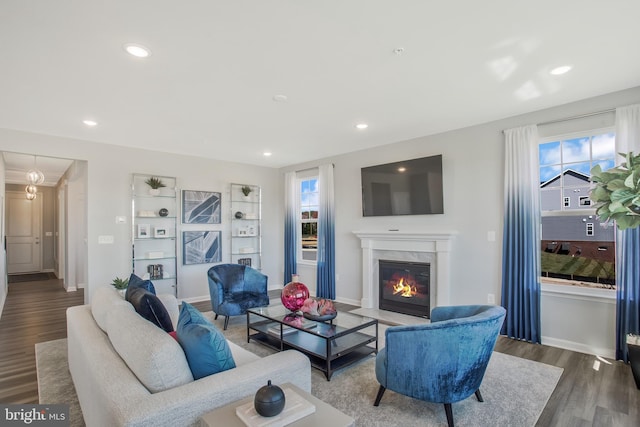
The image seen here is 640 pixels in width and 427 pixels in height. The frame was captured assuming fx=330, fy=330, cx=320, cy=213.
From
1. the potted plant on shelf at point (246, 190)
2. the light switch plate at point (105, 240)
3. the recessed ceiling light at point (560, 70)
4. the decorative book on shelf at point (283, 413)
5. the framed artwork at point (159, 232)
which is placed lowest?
the decorative book on shelf at point (283, 413)

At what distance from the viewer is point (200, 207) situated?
6.02m

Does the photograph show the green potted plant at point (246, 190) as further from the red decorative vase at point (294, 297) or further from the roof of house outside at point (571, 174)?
the roof of house outside at point (571, 174)

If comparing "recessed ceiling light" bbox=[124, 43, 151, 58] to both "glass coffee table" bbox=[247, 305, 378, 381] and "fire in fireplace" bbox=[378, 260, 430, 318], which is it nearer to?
"glass coffee table" bbox=[247, 305, 378, 381]

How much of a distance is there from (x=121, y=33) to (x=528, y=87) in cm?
346

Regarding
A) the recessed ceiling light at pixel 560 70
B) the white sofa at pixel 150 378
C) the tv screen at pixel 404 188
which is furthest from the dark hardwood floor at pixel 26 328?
the recessed ceiling light at pixel 560 70

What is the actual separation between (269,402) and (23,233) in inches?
451

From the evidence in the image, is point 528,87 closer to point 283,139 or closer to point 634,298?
point 634,298

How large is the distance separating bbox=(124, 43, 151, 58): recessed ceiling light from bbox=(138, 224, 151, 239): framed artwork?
349 cm

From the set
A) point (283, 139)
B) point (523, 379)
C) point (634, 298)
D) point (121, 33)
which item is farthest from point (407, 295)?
point (121, 33)

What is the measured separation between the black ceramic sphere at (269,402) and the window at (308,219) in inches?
207

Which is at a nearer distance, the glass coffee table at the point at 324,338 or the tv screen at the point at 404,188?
the glass coffee table at the point at 324,338

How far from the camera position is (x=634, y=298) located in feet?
10.3

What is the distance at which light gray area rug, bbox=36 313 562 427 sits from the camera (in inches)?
91.1

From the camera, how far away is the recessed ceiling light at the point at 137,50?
2.39 meters
